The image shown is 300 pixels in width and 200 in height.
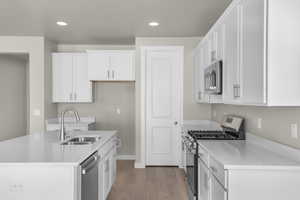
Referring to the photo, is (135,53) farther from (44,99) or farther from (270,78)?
(270,78)

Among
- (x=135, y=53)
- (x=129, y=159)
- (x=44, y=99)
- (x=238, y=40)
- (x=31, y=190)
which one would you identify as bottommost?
(x=129, y=159)

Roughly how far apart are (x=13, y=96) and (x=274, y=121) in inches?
237

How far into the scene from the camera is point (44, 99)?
4.89m

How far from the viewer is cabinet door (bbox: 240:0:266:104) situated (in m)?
1.72

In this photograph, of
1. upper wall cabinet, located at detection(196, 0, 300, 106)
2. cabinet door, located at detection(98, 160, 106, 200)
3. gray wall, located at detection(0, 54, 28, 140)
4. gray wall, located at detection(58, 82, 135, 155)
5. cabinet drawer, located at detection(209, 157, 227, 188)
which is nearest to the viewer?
upper wall cabinet, located at detection(196, 0, 300, 106)

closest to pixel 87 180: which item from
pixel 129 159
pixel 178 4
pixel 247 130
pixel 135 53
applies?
pixel 247 130

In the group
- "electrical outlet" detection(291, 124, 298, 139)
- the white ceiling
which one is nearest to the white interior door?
the white ceiling

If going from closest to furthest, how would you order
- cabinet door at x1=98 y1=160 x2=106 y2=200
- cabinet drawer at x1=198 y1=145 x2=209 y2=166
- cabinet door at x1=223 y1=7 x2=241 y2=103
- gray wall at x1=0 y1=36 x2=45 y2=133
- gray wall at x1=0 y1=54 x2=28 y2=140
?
cabinet door at x1=223 y1=7 x2=241 y2=103 < cabinet drawer at x1=198 y1=145 x2=209 y2=166 < cabinet door at x1=98 y1=160 x2=106 y2=200 < gray wall at x1=0 y1=36 x2=45 y2=133 < gray wall at x1=0 y1=54 x2=28 y2=140

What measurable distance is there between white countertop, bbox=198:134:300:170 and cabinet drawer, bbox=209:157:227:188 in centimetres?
5

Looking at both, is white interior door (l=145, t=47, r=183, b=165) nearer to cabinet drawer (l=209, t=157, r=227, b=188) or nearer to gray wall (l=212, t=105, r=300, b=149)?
gray wall (l=212, t=105, r=300, b=149)

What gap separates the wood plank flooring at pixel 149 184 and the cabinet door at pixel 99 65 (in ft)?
6.12

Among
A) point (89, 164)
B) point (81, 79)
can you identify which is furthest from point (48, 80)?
point (89, 164)

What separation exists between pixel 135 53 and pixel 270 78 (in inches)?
137

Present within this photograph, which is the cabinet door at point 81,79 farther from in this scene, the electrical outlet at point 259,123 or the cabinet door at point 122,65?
the electrical outlet at point 259,123
